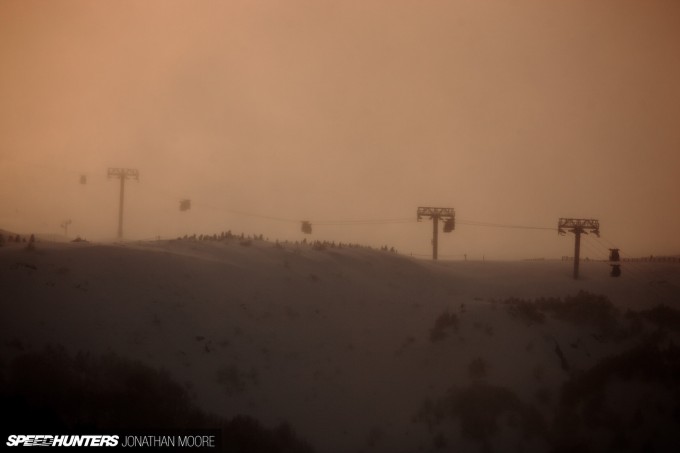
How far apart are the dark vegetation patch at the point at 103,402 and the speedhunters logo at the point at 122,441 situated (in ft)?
1.67

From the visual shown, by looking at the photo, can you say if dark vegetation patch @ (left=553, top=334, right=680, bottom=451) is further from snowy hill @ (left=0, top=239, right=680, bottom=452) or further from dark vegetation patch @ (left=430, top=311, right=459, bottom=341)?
dark vegetation patch @ (left=430, top=311, right=459, bottom=341)

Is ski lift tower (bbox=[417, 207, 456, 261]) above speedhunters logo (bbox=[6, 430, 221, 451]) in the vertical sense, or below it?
above

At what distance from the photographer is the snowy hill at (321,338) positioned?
27.5 metres

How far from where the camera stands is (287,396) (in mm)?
28766

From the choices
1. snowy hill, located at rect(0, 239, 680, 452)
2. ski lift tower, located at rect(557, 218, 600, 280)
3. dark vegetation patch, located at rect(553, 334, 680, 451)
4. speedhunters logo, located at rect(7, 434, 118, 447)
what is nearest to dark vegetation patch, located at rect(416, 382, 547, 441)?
snowy hill, located at rect(0, 239, 680, 452)

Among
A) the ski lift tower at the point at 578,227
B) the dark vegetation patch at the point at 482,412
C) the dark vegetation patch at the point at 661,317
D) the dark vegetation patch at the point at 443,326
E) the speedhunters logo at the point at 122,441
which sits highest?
the ski lift tower at the point at 578,227

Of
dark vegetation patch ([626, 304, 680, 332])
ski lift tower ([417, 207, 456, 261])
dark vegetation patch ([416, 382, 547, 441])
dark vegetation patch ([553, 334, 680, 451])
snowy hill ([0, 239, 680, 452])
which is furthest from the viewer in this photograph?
ski lift tower ([417, 207, 456, 261])

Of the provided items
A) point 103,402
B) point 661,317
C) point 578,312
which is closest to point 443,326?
point 578,312

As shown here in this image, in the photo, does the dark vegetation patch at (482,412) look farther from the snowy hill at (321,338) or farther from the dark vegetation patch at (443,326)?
the dark vegetation patch at (443,326)

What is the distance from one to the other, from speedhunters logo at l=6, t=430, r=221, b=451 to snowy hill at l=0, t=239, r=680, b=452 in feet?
A: 15.1

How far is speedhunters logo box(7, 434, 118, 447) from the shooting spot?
1969 centimetres

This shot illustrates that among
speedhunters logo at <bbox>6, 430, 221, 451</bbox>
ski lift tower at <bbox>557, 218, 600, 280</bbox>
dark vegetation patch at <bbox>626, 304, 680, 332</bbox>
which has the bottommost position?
speedhunters logo at <bbox>6, 430, 221, 451</bbox>

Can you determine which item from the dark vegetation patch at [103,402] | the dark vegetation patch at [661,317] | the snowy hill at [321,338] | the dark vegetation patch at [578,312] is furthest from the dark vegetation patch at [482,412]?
the dark vegetation patch at [661,317]

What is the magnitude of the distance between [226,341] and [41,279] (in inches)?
350
